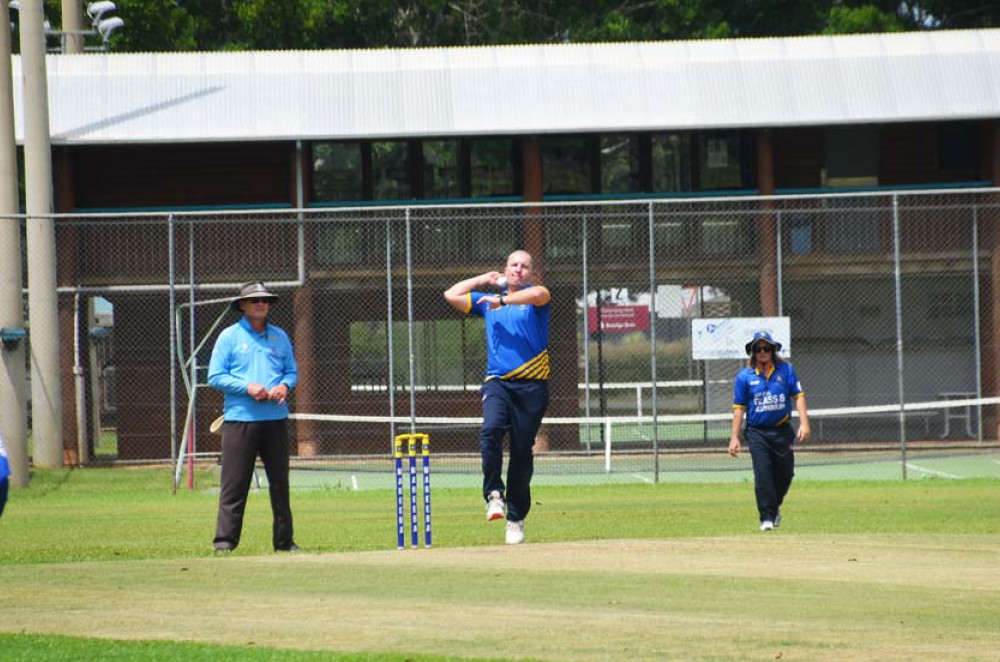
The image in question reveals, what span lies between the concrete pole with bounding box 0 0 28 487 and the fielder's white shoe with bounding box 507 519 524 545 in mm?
9913

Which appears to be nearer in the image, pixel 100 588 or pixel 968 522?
pixel 100 588

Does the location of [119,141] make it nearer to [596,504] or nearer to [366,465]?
[366,465]

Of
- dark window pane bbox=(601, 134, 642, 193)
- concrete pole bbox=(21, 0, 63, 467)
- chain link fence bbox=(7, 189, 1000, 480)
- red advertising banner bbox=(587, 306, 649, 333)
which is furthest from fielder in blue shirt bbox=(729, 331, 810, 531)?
dark window pane bbox=(601, 134, 642, 193)

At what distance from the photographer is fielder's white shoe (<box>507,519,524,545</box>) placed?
39.8 ft

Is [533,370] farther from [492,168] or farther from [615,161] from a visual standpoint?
[615,161]

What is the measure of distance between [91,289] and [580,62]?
915 centimetres

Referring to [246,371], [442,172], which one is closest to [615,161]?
[442,172]

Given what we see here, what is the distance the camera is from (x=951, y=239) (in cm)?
2720

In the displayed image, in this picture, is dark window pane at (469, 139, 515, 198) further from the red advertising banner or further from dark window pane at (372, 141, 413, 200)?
the red advertising banner

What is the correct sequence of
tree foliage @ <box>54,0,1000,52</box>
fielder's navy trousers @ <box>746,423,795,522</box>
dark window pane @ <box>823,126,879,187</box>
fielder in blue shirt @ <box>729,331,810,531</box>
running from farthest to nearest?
1. tree foliage @ <box>54,0,1000,52</box>
2. dark window pane @ <box>823,126,879,187</box>
3. fielder in blue shirt @ <box>729,331,810,531</box>
4. fielder's navy trousers @ <box>746,423,795,522</box>

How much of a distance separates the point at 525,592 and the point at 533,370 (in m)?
2.99

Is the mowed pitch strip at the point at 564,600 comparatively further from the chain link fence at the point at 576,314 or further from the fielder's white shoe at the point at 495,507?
the chain link fence at the point at 576,314

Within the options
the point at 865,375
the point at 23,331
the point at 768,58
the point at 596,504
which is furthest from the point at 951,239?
the point at 23,331

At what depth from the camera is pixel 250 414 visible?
39.6 feet
